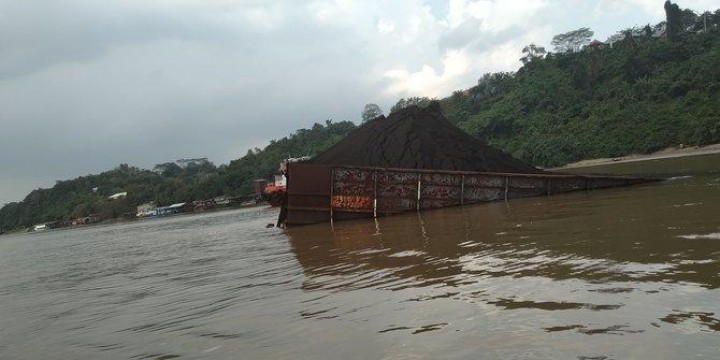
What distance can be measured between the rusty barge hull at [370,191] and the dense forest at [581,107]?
38.5m

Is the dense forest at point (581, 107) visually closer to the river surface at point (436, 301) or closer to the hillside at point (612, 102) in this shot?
the hillside at point (612, 102)

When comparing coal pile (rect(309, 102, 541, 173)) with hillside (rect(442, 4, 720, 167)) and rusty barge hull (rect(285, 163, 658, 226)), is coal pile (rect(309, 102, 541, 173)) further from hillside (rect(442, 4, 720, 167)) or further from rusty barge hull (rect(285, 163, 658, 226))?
hillside (rect(442, 4, 720, 167))

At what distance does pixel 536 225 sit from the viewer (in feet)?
31.8

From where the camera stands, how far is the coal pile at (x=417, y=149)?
18.8m

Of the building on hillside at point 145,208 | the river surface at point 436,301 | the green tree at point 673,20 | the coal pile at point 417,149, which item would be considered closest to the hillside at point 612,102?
the green tree at point 673,20

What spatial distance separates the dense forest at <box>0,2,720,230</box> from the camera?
52.8 meters

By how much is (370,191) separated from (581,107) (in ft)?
181

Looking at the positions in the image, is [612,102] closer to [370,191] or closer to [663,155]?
[663,155]

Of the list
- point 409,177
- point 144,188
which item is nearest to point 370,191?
point 409,177

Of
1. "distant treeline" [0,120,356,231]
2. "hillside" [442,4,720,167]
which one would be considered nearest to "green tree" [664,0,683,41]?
"hillside" [442,4,720,167]

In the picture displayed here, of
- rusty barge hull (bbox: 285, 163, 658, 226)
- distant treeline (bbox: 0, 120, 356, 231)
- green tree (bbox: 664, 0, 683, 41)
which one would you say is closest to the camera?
rusty barge hull (bbox: 285, 163, 658, 226)

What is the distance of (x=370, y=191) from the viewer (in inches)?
683

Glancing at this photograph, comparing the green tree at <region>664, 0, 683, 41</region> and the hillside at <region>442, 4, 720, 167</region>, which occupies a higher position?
the green tree at <region>664, 0, 683, 41</region>

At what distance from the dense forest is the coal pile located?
1434 inches
